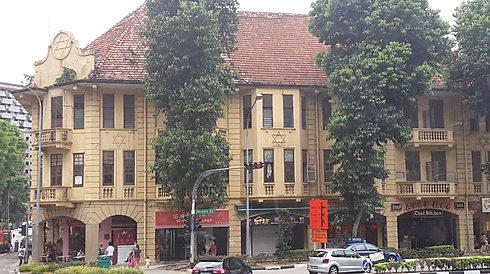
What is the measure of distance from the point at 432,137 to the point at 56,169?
78.0 ft

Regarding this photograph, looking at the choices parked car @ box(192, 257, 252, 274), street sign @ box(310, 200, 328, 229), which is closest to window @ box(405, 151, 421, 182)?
street sign @ box(310, 200, 328, 229)

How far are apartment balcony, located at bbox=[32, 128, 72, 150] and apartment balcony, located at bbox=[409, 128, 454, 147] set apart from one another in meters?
21.4

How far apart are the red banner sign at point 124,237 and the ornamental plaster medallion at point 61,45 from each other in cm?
1123

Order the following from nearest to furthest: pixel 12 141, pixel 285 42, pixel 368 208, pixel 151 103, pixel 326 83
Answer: pixel 368 208
pixel 151 103
pixel 326 83
pixel 285 42
pixel 12 141

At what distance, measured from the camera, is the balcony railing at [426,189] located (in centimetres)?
3753

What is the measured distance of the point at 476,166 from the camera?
3947 cm

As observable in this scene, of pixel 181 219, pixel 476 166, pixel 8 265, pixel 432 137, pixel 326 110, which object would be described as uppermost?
pixel 326 110

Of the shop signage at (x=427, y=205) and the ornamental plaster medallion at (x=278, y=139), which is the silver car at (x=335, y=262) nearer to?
the ornamental plaster medallion at (x=278, y=139)

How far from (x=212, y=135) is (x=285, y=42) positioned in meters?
11.4

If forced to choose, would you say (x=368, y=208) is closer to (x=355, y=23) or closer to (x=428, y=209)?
(x=428, y=209)

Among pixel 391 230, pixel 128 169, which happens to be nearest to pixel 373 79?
pixel 391 230

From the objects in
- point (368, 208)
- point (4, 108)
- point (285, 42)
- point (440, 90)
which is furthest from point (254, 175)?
point (4, 108)

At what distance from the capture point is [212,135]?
1287 inches

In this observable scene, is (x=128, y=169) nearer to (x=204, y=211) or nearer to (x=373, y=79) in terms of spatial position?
(x=204, y=211)
